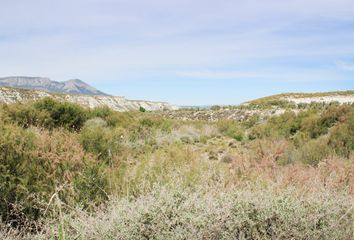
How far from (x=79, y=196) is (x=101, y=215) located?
1.00 m

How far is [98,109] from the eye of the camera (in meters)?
24.2

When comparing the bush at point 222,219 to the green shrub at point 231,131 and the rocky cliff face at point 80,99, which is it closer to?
the green shrub at point 231,131

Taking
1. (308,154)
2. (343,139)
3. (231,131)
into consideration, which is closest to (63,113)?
(231,131)

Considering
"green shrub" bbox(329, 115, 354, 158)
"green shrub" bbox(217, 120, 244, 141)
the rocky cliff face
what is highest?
the rocky cliff face

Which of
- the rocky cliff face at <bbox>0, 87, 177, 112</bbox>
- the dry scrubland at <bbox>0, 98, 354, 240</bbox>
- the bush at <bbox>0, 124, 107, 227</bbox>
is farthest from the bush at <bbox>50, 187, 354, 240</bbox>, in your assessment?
the rocky cliff face at <bbox>0, 87, 177, 112</bbox>

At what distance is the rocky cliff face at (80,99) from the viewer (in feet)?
133

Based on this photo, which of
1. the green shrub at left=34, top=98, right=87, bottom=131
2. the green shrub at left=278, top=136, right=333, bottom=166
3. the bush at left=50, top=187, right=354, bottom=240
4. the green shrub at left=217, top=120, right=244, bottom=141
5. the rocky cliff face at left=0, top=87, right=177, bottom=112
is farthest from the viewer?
the rocky cliff face at left=0, top=87, right=177, bottom=112

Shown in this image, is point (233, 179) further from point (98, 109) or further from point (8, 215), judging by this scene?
point (98, 109)

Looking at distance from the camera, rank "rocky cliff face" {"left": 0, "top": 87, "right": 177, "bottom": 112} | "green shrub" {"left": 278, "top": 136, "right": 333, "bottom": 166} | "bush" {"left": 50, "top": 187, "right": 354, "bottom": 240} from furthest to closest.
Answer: "rocky cliff face" {"left": 0, "top": 87, "right": 177, "bottom": 112}, "green shrub" {"left": 278, "top": 136, "right": 333, "bottom": 166}, "bush" {"left": 50, "top": 187, "right": 354, "bottom": 240}

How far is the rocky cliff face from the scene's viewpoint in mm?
40688

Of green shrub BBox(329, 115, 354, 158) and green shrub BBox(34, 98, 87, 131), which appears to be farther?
green shrub BBox(34, 98, 87, 131)

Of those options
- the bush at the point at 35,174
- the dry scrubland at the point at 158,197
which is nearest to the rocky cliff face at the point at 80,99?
the bush at the point at 35,174

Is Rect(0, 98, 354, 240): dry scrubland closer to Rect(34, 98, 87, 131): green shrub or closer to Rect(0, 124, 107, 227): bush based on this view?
Rect(0, 124, 107, 227): bush

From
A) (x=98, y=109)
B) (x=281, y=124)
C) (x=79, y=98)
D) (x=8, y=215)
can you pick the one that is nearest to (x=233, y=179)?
(x=8, y=215)
